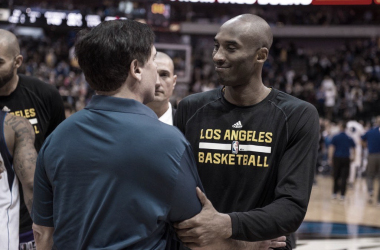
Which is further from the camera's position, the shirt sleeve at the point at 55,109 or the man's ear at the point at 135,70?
the shirt sleeve at the point at 55,109

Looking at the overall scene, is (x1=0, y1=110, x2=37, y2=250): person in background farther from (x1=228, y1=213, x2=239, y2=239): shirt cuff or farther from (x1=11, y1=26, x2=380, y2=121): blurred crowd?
(x1=11, y1=26, x2=380, y2=121): blurred crowd

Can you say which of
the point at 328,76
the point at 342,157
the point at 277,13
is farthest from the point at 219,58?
the point at 277,13

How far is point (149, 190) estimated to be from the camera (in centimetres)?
160

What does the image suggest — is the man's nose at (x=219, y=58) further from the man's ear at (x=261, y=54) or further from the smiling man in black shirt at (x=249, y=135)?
the man's ear at (x=261, y=54)

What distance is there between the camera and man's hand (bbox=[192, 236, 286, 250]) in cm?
191

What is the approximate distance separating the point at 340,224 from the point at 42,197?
298 inches

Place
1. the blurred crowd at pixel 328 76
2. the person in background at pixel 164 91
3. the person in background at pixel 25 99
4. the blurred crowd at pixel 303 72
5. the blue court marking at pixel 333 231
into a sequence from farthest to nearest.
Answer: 1. the blurred crowd at pixel 328 76
2. the blurred crowd at pixel 303 72
3. the blue court marking at pixel 333 231
4. the person in background at pixel 164 91
5. the person in background at pixel 25 99

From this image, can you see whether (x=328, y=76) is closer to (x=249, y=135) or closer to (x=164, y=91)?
(x=164, y=91)

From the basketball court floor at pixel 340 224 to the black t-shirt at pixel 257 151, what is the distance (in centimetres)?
476

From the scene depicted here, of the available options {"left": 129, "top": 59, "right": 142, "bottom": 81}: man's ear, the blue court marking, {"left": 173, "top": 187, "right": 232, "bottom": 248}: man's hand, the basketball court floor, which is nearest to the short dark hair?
{"left": 129, "top": 59, "right": 142, "bottom": 81}: man's ear

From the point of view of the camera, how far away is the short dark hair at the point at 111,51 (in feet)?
5.44

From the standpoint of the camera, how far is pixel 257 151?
2.35 m

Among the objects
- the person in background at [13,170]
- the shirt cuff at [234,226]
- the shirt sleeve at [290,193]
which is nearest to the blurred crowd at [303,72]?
the person in background at [13,170]

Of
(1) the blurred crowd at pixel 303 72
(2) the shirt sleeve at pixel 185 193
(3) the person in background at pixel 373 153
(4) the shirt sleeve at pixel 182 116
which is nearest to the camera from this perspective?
(2) the shirt sleeve at pixel 185 193
